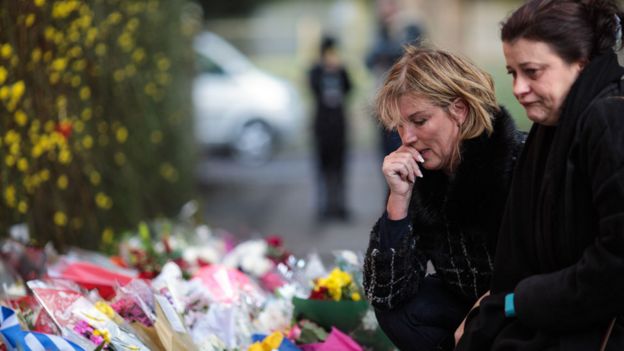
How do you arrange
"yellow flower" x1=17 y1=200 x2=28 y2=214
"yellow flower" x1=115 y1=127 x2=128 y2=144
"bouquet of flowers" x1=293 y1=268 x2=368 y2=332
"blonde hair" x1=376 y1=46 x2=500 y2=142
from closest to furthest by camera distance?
"blonde hair" x1=376 y1=46 x2=500 y2=142 < "bouquet of flowers" x1=293 y1=268 x2=368 y2=332 < "yellow flower" x1=17 y1=200 x2=28 y2=214 < "yellow flower" x1=115 y1=127 x2=128 y2=144

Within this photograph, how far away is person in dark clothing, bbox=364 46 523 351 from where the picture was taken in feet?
9.02

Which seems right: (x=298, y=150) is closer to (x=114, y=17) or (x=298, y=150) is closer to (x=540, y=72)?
(x=114, y=17)

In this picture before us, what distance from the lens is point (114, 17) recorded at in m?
5.62

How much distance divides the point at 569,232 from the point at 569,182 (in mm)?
137

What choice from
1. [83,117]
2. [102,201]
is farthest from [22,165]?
[102,201]

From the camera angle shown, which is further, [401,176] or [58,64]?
[58,64]

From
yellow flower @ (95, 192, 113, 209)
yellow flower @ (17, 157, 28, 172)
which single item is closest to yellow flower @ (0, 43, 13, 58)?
yellow flower @ (17, 157, 28, 172)

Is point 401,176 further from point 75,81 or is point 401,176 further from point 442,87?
point 75,81

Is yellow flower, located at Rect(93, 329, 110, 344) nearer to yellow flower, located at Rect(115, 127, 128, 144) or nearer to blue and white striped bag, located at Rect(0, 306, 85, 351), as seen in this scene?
blue and white striped bag, located at Rect(0, 306, 85, 351)

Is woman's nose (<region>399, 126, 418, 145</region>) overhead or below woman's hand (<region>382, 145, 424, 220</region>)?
overhead

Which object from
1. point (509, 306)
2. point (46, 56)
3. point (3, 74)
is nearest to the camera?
point (509, 306)

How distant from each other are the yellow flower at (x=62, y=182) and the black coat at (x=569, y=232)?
10.6ft

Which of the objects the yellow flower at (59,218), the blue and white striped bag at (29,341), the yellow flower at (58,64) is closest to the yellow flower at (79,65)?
the yellow flower at (58,64)

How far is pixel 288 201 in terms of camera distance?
396 inches
